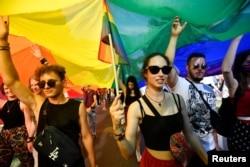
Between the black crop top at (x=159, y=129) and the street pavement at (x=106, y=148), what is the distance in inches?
39.0

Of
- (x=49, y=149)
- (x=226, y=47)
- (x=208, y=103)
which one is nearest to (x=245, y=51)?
(x=226, y=47)

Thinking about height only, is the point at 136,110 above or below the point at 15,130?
above

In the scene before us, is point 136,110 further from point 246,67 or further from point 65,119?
point 246,67

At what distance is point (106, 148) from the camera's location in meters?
3.09

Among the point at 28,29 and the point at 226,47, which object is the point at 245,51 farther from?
the point at 28,29

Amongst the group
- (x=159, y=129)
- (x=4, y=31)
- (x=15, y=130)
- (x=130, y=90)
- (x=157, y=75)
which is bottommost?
(x=15, y=130)

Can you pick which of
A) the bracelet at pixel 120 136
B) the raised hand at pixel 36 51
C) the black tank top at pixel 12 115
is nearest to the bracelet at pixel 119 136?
the bracelet at pixel 120 136

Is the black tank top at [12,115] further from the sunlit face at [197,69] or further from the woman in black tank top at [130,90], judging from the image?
the sunlit face at [197,69]

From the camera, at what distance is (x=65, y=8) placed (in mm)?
2701

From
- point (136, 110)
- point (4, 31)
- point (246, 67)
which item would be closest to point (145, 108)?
point (136, 110)

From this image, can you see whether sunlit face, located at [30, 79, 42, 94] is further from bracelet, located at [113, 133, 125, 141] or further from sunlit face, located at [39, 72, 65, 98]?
bracelet, located at [113, 133, 125, 141]

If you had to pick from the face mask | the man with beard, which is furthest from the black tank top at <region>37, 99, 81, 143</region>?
the face mask

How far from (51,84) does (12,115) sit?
2.94 feet

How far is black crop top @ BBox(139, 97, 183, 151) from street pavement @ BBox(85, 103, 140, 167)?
0.99 meters
